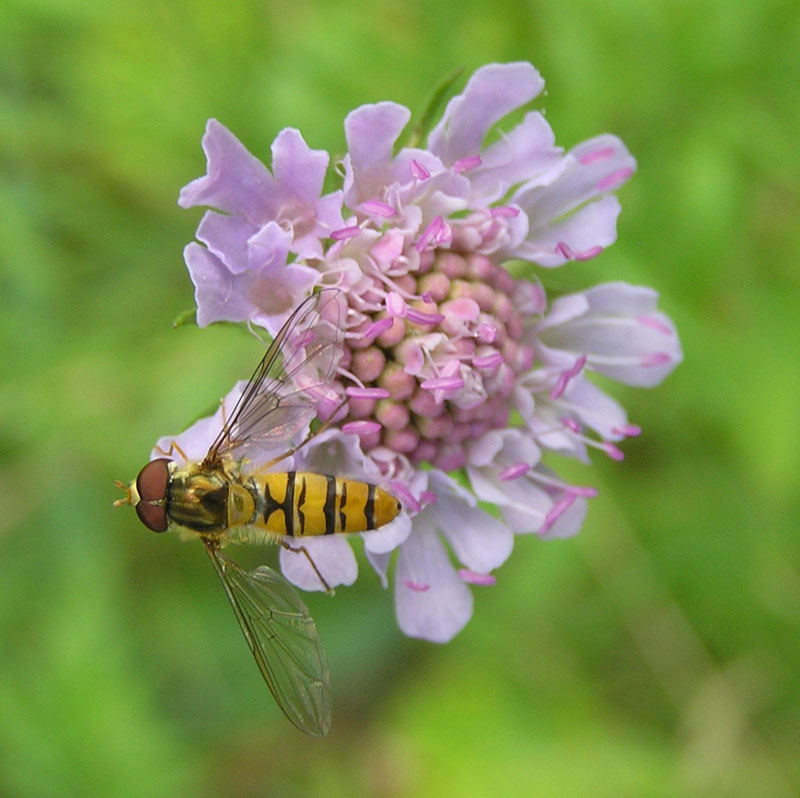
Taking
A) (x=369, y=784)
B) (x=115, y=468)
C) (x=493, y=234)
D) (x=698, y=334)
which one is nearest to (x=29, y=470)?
(x=115, y=468)

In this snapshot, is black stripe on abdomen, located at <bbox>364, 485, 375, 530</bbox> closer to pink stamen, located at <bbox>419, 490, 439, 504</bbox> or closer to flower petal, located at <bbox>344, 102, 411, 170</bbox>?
pink stamen, located at <bbox>419, 490, 439, 504</bbox>

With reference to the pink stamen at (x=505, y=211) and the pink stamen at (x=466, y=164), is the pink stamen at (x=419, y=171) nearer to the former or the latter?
the pink stamen at (x=466, y=164)

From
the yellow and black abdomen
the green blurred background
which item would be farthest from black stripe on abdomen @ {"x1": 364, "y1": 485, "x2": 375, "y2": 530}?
the green blurred background

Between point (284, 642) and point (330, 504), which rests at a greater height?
point (330, 504)

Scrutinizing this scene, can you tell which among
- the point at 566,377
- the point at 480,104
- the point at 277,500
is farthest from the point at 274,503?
the point at 480,104

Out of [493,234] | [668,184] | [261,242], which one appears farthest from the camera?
[668,184]

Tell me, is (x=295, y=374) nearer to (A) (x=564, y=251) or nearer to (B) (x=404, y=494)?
(B) (x=404, y=494)

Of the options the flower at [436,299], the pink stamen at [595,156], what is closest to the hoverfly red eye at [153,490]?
the flower at [436,299]

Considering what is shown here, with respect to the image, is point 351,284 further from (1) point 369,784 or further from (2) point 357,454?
(1) point 369,784
